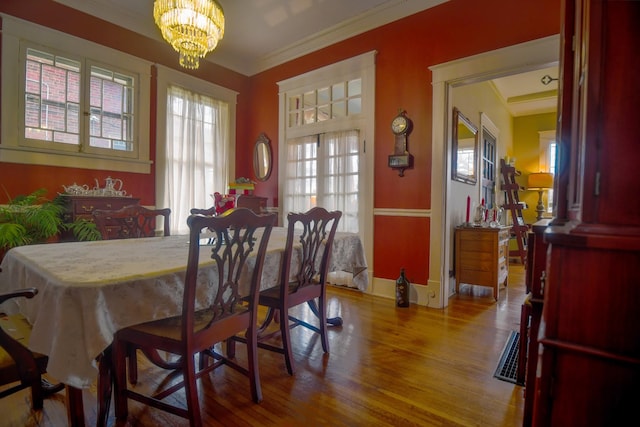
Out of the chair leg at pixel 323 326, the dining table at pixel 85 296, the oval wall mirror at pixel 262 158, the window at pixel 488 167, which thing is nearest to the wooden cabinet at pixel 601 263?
the dining table at pixel 85 296

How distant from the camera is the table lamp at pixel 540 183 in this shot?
5.88 meters

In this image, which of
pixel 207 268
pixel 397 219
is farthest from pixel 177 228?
pixel 207 268

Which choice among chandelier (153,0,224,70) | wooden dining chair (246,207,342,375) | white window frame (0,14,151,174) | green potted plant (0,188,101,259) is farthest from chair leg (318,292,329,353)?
white window frame (0,14,151,174)

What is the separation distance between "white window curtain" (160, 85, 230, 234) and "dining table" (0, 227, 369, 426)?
2515mm

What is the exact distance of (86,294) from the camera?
1.06 metres

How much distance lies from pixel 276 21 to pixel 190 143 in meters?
1.91

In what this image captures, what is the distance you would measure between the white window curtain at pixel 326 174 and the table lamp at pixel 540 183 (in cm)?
420

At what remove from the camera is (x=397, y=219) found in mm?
3510

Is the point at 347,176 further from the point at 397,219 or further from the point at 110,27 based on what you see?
the point at 110,27

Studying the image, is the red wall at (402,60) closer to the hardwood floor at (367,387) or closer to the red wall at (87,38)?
the red wall at (87,38)

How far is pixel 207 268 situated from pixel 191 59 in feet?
6.10

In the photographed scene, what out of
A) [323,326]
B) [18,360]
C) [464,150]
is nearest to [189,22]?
[18,360]

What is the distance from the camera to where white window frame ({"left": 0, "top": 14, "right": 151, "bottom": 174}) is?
2947 millimetres

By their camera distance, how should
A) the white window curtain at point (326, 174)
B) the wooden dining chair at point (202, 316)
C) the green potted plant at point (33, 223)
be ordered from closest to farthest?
the wooden dining chair at point (202, 316) → the green potted plant at point (33, 223) → the white window curtain at point (326, 174)
